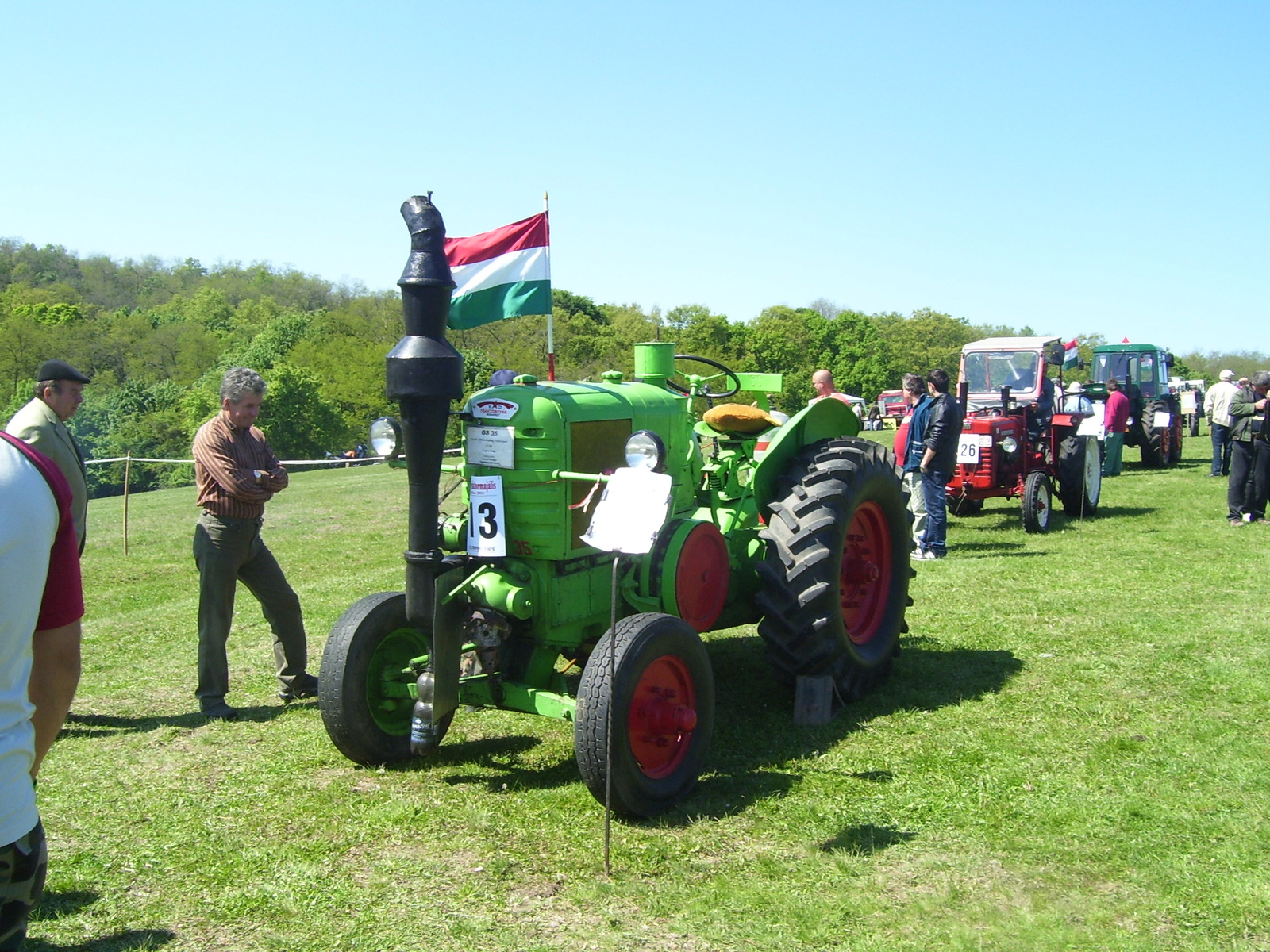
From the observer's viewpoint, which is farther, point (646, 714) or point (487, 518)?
point (487, 518)

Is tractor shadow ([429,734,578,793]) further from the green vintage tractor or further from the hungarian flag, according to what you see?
the hungarian flag

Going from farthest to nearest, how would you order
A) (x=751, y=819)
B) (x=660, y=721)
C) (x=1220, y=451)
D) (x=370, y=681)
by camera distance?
(x=1220, y=451)
(x=370, y=681)
(x=660, y=721)
(x=751, y=819)

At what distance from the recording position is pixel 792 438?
5.79 metres

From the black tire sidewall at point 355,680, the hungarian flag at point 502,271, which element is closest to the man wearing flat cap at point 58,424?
the black tire sidewall at point 355,680

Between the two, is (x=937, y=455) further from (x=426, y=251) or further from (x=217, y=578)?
(x=426, y=251)

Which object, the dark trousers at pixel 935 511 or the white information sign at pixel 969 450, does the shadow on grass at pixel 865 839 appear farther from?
the white information sign at pixel 969 450

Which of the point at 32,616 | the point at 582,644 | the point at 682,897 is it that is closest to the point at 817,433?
the point at 582,644

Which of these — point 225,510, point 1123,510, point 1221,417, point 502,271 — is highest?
point 502,271

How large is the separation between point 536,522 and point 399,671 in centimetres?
93

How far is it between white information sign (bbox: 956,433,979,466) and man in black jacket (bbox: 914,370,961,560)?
196 centimetres

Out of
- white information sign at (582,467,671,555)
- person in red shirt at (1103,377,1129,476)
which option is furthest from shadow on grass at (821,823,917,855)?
person in red shirt at (1103,377,1129,476)

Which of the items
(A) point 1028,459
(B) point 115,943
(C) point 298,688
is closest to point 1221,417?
(A) point 1028,459

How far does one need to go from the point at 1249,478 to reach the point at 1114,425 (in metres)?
6.07

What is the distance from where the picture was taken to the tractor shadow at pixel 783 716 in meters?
4.17
